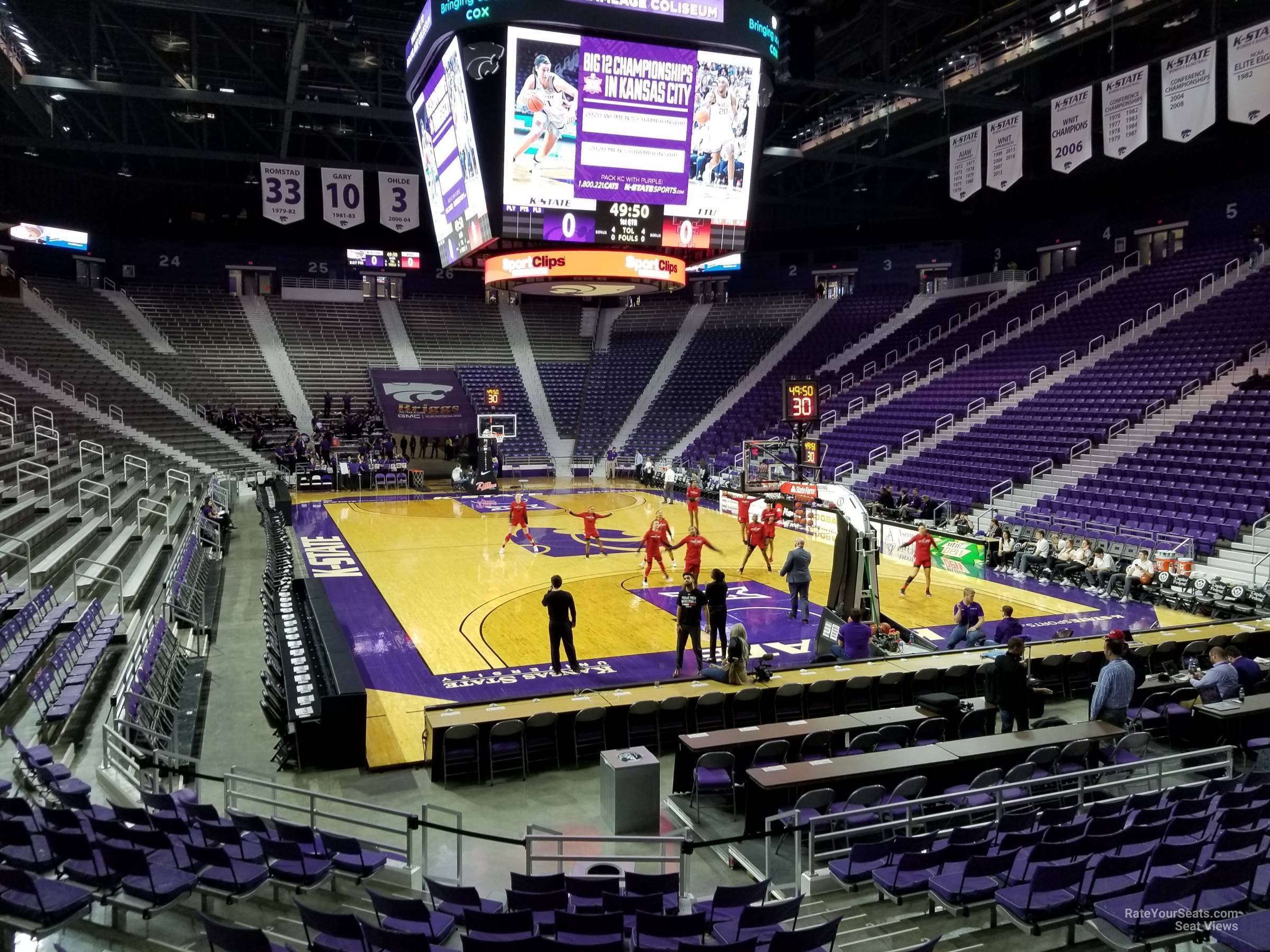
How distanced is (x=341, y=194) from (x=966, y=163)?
17893mm

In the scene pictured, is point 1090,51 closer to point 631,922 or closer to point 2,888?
point 631,922

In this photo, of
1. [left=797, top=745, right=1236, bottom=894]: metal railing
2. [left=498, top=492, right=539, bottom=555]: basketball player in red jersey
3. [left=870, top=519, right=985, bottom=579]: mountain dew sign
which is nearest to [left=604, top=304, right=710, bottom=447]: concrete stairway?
[left=498, top=492, right=539, bottom=555]: basketball player in red jersey

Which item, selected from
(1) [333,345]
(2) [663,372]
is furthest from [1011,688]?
(1) [333,345]

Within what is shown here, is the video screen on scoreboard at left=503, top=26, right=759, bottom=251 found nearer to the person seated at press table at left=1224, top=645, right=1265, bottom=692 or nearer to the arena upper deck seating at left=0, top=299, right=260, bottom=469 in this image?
the person seated at press table at left=1224, top=645, right=1265, bottom=692

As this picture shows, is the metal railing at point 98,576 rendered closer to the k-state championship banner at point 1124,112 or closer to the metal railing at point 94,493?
the metal railing at point 94,493

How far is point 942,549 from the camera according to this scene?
873 inches

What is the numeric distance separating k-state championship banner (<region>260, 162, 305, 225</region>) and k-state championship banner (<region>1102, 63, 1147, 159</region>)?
2137 centimetres

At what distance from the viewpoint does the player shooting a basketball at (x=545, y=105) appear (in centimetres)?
1909

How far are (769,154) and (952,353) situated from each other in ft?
35.9

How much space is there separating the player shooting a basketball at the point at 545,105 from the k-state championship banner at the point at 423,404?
21494mm

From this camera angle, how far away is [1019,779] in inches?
330

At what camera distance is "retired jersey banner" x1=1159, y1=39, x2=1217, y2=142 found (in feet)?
59.2

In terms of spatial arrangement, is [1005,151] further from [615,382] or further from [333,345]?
[333,345]

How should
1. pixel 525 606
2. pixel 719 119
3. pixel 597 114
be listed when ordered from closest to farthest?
pixel 525 606
pixel 597 114
pixel 719 119
